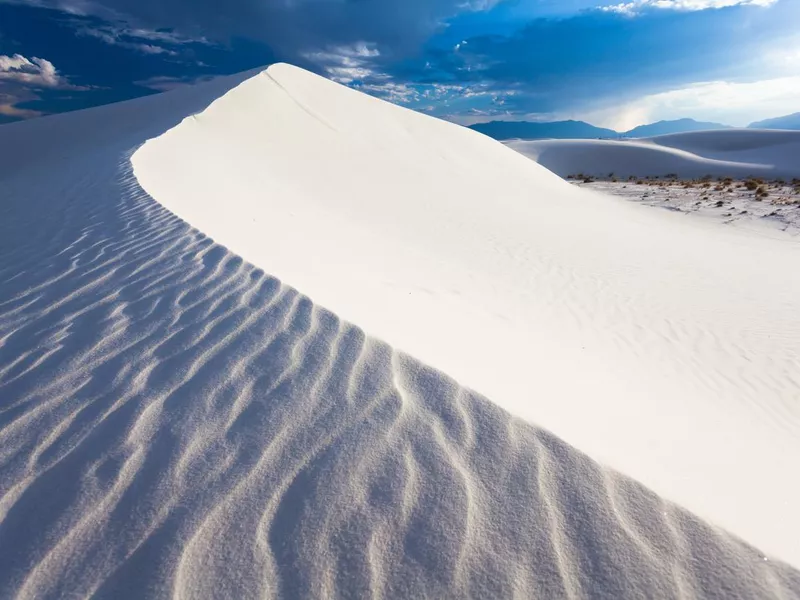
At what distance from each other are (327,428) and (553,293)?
14.8 feet

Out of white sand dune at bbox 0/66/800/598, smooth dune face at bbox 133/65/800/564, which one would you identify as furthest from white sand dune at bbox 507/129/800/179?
white sand dune at bbox 0/66/800/598

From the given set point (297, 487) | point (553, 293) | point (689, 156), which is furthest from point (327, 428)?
point (689, 156)

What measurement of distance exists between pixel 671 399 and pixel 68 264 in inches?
179

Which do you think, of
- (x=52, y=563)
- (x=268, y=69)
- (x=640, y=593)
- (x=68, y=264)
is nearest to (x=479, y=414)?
(x=640, y=593)

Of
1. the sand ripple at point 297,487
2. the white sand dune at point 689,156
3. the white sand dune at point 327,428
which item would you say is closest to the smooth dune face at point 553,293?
the white sand dune at point 327,428

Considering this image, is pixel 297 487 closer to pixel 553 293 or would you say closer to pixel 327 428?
pixel 327 428

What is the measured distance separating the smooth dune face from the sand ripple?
0.23m

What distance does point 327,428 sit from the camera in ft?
5.93

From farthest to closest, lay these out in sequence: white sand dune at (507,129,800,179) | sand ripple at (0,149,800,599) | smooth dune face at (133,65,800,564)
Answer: white sand dune at (507,129,800,179) → smooth dune face at (133,65,800,564) → sand ripple at (0,149,800,599)

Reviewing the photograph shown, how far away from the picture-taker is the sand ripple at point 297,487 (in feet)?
4.35

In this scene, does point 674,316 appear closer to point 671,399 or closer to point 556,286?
point 556,286

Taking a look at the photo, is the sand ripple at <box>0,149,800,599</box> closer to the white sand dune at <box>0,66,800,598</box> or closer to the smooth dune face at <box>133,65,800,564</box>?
the white sand dune at <box>0,66,800,598</box>

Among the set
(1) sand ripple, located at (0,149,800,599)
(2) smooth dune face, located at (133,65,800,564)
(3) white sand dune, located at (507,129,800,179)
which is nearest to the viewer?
(1) sand ripple, located at (0,149,800,599)

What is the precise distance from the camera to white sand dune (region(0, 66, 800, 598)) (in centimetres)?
135
